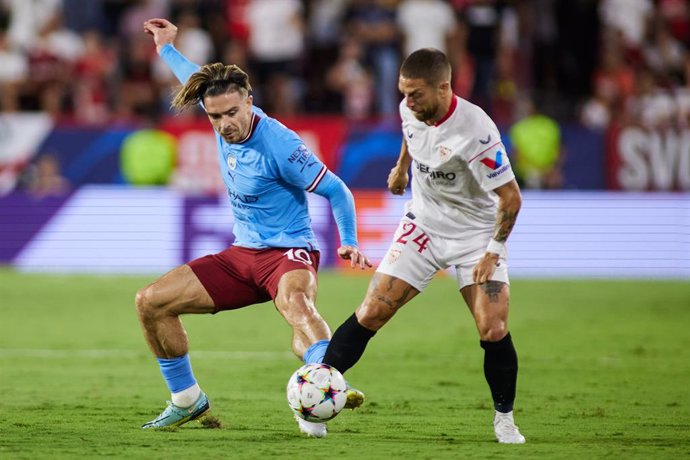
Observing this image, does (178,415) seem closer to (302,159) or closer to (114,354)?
(302,159)

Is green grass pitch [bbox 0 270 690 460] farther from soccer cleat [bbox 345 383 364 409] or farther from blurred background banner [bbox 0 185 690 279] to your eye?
blurred background banner [bbox 0 185 690 279]

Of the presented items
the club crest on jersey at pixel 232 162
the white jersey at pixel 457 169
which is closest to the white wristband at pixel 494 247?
the white jersey at pixel 457 169

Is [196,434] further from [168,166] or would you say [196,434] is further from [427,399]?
[168,166]

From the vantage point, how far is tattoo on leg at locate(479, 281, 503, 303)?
23.9 ft

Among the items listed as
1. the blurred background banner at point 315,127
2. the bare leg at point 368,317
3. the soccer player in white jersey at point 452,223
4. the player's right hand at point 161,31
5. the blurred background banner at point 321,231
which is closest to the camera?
the soccer player in white jersey at point 452,223

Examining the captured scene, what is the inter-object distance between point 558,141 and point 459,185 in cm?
1314

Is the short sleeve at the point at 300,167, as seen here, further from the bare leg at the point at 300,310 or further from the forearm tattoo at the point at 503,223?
the forearm tattoo at the point at 503,223

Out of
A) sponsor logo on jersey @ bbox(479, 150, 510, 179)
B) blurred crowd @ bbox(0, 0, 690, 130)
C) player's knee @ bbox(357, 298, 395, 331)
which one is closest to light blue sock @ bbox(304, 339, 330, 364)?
player's knee @ bbox(357, 298, 395, 331)

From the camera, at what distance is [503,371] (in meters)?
7.36

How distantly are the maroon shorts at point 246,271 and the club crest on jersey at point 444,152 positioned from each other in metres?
1.13

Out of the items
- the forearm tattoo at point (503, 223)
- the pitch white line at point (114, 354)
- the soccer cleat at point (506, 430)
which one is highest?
the forearm tattoo at point (503, 223)

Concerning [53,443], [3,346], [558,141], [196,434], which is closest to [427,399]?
[196,434]

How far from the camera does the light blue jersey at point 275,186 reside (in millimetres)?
7625

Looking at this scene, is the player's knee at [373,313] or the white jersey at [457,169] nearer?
the white jersey at [457,169]
